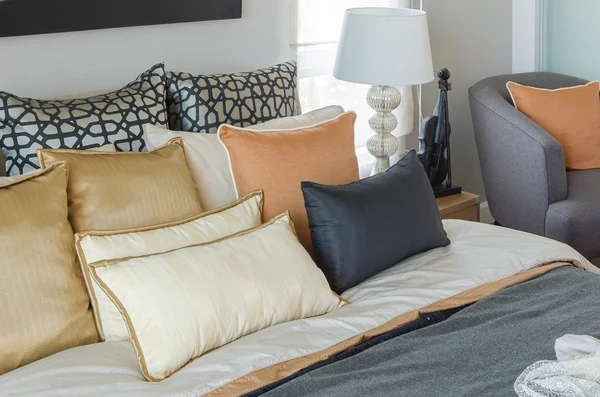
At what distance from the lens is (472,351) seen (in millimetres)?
1793

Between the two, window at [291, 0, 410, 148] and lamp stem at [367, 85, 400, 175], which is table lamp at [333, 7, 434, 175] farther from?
window at [291, 0, 410, 148]

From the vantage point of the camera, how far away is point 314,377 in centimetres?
170

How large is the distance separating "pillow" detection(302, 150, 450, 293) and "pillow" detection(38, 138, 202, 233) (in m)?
0.32

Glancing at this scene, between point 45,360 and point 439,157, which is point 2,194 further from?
point 439,157

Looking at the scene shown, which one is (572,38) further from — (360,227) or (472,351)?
(472,351)

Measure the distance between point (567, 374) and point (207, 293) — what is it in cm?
75

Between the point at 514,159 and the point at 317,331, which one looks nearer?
the point at 317,331

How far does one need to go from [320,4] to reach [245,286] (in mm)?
1715

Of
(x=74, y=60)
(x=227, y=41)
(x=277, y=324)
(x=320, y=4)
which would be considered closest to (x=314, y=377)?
(x=277, y=324)

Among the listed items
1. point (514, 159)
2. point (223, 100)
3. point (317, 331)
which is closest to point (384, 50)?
point (223, 100)

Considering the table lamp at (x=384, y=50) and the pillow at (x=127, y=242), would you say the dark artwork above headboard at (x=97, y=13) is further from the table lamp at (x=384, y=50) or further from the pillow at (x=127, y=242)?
the pillow at (x=127, y=242)

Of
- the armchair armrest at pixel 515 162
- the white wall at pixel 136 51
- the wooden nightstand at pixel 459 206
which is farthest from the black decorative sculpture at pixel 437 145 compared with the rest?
the white wall at pixel 136 51

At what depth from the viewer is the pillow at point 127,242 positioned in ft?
6.28

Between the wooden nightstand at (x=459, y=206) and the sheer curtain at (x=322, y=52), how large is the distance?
46 centimetres
